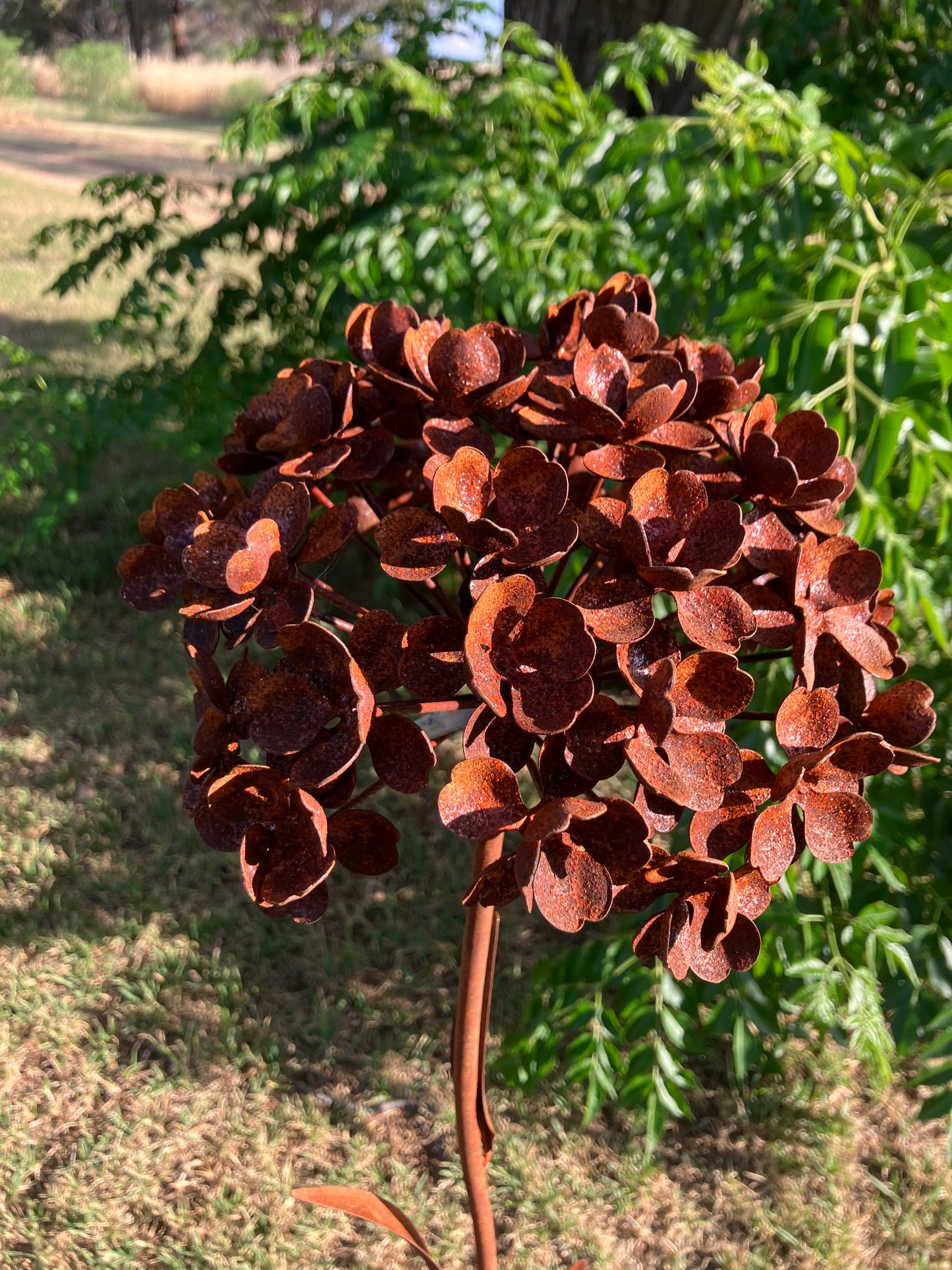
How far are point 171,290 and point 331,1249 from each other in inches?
104

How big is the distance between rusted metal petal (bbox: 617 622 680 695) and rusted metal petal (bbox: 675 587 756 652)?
0.03 metres

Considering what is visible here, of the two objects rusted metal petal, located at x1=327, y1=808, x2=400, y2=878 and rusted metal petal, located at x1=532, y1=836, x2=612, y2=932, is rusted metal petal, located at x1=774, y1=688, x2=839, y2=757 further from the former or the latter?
rusted metal petal, located at x1=327, y1=808, x2=400, y2=878

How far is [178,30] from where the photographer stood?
2781 centimetres

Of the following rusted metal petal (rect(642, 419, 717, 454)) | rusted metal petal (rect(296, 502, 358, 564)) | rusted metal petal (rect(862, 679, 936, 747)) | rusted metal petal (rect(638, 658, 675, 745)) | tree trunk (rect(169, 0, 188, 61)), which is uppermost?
tree trunk (rect(169, 0, 188, 61))

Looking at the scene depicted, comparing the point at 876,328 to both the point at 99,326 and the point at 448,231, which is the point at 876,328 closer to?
the point at 448,231

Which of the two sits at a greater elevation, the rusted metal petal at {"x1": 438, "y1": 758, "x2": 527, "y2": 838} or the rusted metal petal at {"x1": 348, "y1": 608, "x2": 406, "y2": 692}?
the rusted metal petal at {"x1": 348, "y1": 608, "x2": 406, "y2": 692}

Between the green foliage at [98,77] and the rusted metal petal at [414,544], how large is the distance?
25.9 m

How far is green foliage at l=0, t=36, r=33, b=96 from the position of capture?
1639 centimetres

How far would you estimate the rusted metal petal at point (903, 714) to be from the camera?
0.81 m

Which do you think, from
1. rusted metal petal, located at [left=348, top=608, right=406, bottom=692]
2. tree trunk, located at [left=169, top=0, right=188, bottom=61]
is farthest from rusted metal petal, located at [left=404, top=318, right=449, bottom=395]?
tree trunk, located at [left=169, top=0, right=188, bottom=61]

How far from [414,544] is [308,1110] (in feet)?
5.33

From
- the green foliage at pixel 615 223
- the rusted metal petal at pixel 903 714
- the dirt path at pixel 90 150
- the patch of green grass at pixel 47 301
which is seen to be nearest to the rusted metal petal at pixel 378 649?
the rusted metal petal at pixel 903 714

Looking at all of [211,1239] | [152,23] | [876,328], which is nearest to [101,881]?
[211,1239]

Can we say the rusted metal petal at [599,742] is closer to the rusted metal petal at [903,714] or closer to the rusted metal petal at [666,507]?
the rusted metal petal at [666,507]
